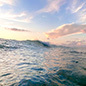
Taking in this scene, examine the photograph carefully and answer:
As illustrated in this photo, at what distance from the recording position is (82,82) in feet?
13.6

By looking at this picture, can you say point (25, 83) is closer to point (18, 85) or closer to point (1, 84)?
point (18, 85)

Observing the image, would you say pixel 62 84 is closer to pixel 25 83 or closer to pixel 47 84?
pixel 47 84

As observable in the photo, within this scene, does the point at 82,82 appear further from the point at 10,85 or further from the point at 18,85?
the point at 10,85

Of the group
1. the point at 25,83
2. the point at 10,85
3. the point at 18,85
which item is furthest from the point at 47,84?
the point at 10,85

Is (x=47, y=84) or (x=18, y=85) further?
(x=47, y=84)

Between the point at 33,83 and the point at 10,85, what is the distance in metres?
0.97

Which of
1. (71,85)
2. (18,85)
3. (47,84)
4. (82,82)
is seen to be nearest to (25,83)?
(18,85)

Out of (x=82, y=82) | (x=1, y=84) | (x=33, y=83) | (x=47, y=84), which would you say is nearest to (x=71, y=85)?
(x=82, y=82)

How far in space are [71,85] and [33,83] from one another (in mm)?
1766

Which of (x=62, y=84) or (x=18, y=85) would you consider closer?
(x=18, y=85)

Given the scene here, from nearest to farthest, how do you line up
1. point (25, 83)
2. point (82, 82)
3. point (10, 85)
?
point (10, 85) → point (25, 83) → point (82, 82)

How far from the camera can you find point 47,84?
3.67 m

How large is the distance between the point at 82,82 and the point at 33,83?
247 centimetres

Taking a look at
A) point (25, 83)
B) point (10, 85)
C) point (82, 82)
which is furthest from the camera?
point (82, 82)
